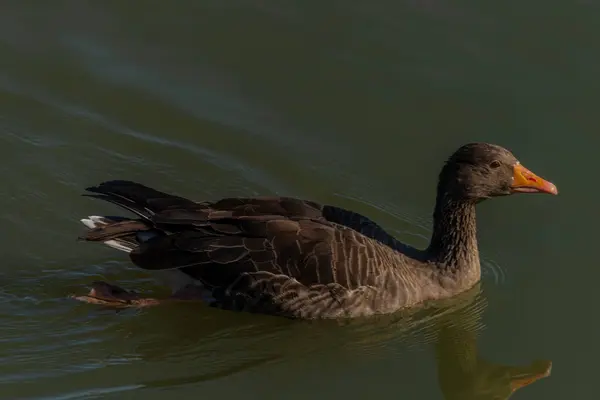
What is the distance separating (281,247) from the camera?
9664mm

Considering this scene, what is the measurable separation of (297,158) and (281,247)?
8.64 ft

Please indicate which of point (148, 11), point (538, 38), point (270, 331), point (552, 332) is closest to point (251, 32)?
point (148, 11)

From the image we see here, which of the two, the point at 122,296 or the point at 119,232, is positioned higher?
the point at 119,232

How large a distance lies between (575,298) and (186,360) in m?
4.19

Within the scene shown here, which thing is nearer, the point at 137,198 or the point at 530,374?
the point at 530,374

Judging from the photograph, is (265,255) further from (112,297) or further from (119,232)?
(112,297)

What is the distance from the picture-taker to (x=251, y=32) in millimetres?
13625

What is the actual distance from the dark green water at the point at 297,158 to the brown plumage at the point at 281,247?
1.03 ft

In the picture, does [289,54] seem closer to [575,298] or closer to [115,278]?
[115,278]

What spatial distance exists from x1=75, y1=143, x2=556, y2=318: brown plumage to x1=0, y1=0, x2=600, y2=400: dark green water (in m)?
0.31

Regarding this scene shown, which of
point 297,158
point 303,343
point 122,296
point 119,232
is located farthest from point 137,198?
point 297,158

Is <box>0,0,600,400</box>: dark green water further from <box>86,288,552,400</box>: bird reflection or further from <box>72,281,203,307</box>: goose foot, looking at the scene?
<box>72,281,203,307</box>: goose foot

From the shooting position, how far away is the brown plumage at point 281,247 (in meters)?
9.70

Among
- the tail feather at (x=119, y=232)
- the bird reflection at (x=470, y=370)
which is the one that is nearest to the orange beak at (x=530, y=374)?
the bird reflection at (x=470, y=370)
